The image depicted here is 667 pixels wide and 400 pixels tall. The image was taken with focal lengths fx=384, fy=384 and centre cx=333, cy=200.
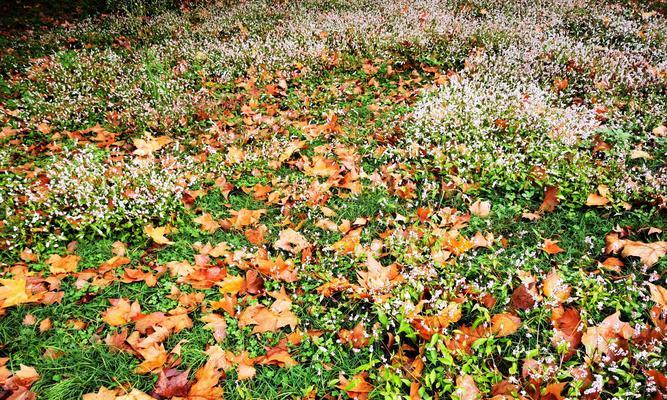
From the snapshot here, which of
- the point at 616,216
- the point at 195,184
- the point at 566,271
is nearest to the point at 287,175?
the point at 195,184

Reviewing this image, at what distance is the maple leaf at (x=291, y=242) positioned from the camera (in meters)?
3.15

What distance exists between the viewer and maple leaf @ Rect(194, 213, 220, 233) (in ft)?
11.5

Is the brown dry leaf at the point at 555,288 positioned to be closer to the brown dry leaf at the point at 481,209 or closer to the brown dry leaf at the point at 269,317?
the brown dry leaf at the point at 481,209

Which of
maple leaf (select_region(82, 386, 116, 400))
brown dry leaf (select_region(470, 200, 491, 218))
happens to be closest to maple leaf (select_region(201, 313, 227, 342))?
maple leaf (select_region(82, 386, 116, 400))

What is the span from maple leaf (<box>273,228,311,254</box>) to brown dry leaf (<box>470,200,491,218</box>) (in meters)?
1.52

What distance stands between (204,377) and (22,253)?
2.02 metres

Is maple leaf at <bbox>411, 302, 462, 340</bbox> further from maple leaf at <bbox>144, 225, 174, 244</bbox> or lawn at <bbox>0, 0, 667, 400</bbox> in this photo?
maple leaf at <bbox>144, 225, 174, 244</bbox>

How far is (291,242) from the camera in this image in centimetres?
321

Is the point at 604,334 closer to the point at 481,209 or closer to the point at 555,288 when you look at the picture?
the point at 555,288

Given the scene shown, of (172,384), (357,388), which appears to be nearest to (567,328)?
(357,388)

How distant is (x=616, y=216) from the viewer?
10.8 feet

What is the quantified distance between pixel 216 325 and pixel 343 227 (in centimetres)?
132

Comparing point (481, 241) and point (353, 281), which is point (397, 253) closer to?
point (353, 281)

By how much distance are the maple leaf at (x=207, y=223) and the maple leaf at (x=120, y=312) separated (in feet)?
3.02
